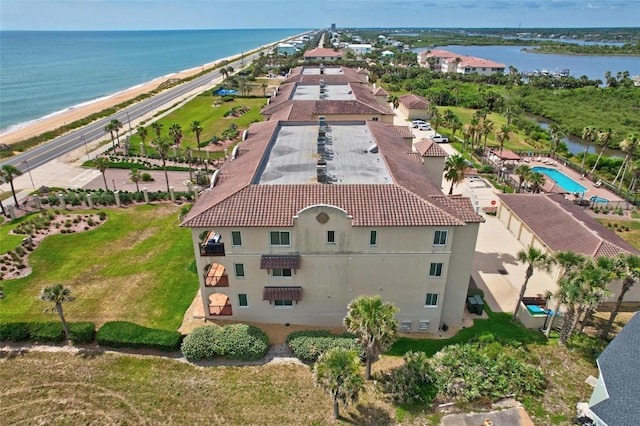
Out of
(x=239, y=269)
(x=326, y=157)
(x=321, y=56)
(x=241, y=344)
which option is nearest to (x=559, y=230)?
(x=326, y=157)

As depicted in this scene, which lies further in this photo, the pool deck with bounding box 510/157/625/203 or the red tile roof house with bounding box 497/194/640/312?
the pool deck with bounding box 510/157/625/203

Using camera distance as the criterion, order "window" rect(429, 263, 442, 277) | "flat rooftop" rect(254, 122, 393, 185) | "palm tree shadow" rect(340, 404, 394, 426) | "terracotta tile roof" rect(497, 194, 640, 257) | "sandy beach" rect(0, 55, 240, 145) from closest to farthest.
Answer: "palm tree shadow" rect(340, 404, 394, 426) → "window" rect(429, 263, 442, 277) → "flat rooftop" rect(254, 122, 393, 185) → "terracotta tile roof" rect(497, 194, 640, 257) → "sandy beach" rect(0, 55, 240, 145)

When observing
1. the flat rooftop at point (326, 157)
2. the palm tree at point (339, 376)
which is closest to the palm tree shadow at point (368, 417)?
the palm tree at point (339, 376)

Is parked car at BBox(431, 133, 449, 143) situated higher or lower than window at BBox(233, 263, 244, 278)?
lower

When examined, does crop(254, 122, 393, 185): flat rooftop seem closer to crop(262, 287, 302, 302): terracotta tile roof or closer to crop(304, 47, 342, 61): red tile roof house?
crop(262, 287, 302, 302): terracotta tile roof

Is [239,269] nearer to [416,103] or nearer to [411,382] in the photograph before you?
[411,382]

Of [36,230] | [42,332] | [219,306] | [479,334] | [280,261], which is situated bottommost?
[479,334]

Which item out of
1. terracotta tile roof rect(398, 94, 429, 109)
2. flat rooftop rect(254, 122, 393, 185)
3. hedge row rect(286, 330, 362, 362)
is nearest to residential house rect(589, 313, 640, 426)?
hedge row rect(286, 330, 362, 362)
